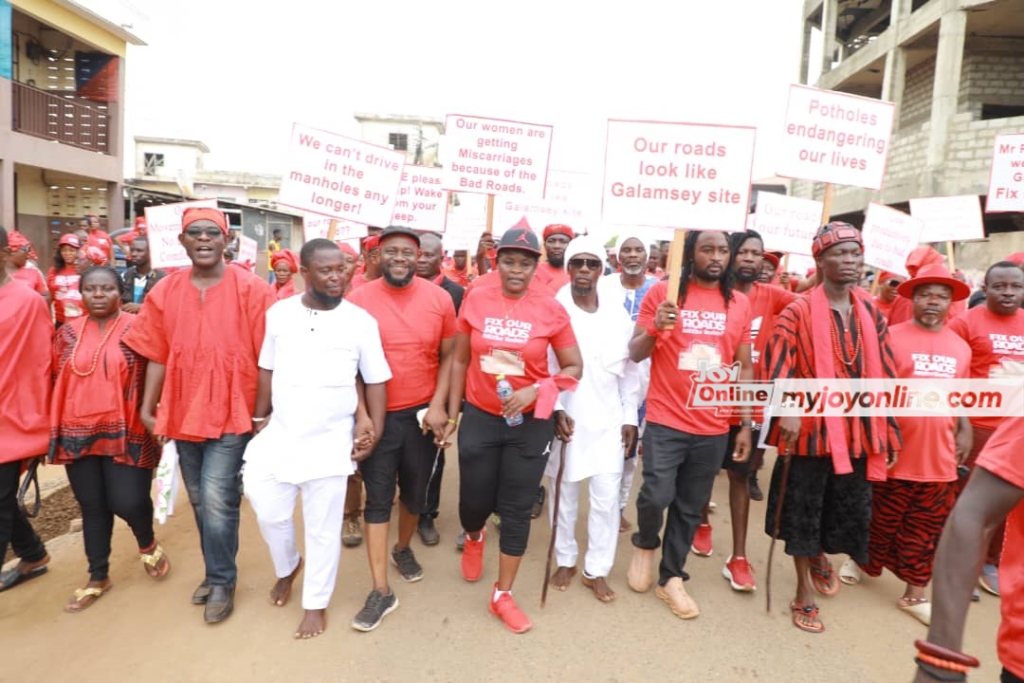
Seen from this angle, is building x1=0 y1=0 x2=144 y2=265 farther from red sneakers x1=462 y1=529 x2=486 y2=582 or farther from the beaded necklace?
red sneakers x1=462 y1=529 x2=486 y2=582

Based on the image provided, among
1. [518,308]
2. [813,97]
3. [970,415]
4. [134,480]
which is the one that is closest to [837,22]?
[813,97]

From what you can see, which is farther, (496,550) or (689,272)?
(496,550)

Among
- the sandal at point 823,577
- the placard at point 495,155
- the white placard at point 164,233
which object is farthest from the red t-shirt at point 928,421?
the white placard at point 164,233

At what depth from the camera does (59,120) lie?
13516 mm

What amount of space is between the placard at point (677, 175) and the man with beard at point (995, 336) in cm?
192

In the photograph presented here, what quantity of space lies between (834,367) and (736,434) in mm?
938

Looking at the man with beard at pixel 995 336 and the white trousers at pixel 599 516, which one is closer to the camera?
the white trousers at pixel 599 516

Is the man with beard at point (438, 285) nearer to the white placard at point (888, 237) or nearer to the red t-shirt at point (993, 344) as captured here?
the red t-shirt at point (993, 344)

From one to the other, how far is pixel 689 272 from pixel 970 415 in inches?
85.1

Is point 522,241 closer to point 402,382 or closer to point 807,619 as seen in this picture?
point 402,382

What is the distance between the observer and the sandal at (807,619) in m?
3.37

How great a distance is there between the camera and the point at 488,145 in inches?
229

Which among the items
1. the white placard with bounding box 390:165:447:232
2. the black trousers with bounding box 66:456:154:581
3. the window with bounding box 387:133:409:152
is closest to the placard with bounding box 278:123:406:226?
the white placard with bounding box 390:165:447:232

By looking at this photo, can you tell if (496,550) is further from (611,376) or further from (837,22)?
(837,22)
